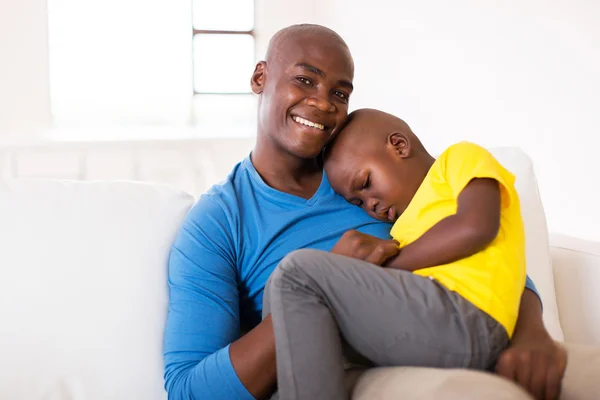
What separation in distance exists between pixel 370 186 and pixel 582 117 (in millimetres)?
1432

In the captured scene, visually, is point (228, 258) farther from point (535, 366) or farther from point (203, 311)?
point (535, 366)

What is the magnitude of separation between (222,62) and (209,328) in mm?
3354

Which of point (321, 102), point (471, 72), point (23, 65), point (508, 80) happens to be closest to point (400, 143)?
point (321, 102)

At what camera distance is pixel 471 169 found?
4.04ft

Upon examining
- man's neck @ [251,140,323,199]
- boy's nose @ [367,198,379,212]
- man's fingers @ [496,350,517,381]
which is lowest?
man's fingers @ [496,350,517,381]

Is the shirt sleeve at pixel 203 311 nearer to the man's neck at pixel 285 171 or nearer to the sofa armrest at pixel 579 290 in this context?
the man's neck at pixel 285 171

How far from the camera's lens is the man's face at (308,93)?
1522 millimetres

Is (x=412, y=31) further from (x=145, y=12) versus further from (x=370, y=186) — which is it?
(x=370, y=186)

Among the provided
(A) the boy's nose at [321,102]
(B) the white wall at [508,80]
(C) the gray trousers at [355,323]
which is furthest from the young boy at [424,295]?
(B) the white wall at [508,80]

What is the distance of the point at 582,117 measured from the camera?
2609 millimetres

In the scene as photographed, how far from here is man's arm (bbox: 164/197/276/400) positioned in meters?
1.30

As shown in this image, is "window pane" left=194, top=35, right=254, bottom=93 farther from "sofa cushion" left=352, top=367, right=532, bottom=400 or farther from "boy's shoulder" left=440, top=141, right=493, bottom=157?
"sofa cushion" left=352, top=367, right=532, bottom=400

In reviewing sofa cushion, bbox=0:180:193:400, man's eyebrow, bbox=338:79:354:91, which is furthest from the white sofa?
man's eyebrow, bbox=338:79:354:91

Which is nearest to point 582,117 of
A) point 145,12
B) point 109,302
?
point 109,302
